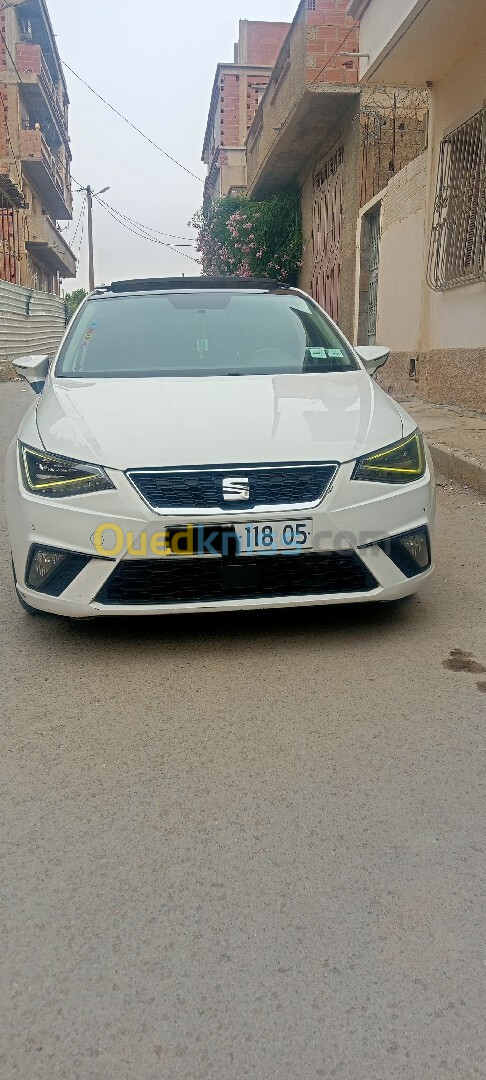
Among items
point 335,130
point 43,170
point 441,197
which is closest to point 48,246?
point 43,170

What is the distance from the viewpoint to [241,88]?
38125mm

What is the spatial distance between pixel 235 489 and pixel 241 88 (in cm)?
3923

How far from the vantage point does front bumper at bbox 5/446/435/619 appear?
3166 mm

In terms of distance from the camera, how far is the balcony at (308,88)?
579 inches

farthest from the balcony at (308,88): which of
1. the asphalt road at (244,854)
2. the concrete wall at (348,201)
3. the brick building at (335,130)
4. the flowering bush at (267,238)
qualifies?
the asphalt road at (244,854)

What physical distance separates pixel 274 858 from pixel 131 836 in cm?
34

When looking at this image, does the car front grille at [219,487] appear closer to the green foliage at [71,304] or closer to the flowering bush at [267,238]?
the green foliage at [71,304]

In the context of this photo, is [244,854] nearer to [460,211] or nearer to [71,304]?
[460,211]

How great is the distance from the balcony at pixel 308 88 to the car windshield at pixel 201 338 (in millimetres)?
10608

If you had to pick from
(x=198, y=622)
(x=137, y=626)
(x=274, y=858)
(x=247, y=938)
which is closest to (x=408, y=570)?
(x=198, y=622)

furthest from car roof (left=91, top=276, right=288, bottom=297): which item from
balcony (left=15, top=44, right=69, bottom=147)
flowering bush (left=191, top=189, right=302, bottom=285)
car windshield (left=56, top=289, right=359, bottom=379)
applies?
balcony (left=15, top=44, right=69, bottom=147)

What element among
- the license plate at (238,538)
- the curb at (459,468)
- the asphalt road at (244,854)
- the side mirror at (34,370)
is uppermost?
the side mirror at (34,370)

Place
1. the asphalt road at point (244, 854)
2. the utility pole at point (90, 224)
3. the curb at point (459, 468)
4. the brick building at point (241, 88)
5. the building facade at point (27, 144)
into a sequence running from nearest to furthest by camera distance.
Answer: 1. the asphalt road at point (244, 854)
2. the curb at point (459, 468)
3. the building facade at point (27, 144)
4. the brick building at point (241, 88)
5. the utility pole at point (90, 224)

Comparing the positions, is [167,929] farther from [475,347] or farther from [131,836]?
[475,347]
